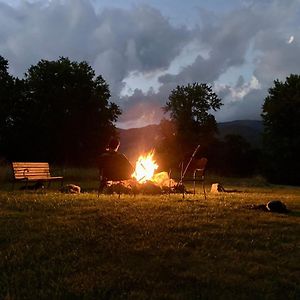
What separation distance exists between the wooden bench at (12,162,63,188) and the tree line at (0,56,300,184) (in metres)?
29.3

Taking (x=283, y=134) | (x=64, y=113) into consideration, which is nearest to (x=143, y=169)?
(x=64, y=113)

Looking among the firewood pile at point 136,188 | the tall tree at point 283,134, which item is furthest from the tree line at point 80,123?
the firewood pile at point 136,188

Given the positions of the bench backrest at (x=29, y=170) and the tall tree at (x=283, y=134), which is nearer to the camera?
the bench backrest at (x=29, y=170)

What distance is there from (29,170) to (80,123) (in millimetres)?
35663

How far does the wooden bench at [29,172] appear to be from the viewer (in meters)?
17.0

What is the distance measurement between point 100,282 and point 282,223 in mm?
4995

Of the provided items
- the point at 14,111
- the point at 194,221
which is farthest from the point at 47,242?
the point at 14,111

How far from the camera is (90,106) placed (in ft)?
178

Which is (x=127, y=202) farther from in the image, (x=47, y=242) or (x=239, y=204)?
(x=47, y=242)

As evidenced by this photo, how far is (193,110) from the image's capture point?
6588 centimetres

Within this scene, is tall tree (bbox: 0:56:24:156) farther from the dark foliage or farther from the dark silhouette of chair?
the dark silhouette of chair

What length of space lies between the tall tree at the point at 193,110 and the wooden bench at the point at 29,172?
44.8 m

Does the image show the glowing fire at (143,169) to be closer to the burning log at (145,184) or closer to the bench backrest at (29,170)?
the burning log at (145,184)

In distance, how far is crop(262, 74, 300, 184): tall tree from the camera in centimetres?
5369
